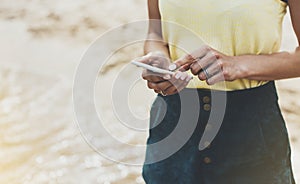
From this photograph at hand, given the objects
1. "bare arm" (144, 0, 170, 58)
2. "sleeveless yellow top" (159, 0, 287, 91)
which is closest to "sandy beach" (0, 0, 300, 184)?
"bare arm" (144, 0, 170, 58)

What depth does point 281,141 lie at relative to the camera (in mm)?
1049

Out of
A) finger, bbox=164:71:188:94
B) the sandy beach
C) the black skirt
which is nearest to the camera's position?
finger, bbox=164:71:188:94

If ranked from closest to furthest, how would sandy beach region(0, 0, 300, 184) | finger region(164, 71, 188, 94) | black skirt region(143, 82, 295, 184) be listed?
finger region(164, 71, 188, 94), black skirt region(143, 82, 295, 184), sandy beach region(0, 0, 300, 184)

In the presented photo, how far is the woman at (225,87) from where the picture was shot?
943 millimetres

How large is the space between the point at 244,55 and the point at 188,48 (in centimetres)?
11

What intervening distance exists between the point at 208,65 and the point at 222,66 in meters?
0.02

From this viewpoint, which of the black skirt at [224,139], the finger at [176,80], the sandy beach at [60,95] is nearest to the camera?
the finger at [176,80]

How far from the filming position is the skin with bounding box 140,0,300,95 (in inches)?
36.2

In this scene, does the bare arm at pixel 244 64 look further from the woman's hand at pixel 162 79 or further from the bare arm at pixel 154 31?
the bare arm at pixel 154 31

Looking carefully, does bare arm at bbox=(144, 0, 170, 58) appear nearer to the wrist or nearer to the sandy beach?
the wrist

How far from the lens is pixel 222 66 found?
92 cm

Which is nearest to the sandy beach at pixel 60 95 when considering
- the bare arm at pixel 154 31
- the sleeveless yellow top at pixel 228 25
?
the bare arm at pixel 154 31

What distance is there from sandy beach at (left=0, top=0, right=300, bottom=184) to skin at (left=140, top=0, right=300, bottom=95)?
729mm

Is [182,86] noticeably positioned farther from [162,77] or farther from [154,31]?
[154,31]
